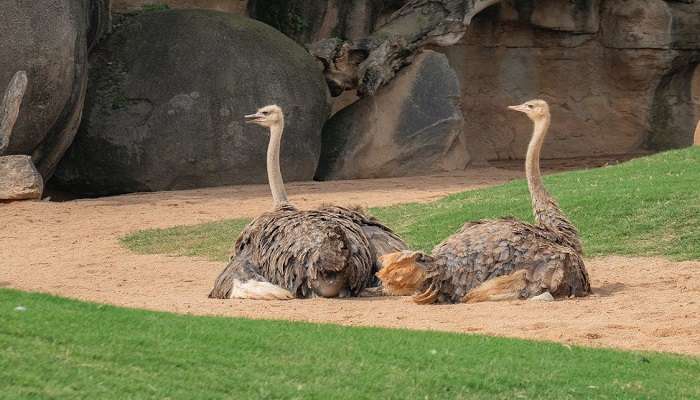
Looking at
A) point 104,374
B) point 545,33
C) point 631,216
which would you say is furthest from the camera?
point 545,33

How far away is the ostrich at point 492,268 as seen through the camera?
9.55 meters

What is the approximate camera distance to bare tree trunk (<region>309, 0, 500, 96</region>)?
20.4 metres

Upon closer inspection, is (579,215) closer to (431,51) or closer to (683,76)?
(431,51)

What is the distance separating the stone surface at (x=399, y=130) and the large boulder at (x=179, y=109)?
0.92 meters

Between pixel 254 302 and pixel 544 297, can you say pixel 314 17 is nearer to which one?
pixel 254 302

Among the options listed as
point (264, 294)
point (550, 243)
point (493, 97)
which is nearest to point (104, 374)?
point (264, 294)

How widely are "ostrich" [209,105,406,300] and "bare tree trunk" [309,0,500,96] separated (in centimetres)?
1009

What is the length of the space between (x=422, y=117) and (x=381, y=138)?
2.28ft

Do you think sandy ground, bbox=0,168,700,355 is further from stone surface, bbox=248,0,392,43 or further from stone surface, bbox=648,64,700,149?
stone surface, bbox=648,64,700,149

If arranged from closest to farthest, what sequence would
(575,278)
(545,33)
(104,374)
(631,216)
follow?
(104,374), (575,278), (631,216), (545,33)

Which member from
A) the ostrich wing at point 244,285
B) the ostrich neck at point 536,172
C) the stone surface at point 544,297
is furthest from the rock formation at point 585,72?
the stone surface at point 544,297

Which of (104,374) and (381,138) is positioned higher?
(104,374)

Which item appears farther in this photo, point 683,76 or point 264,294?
point 683,76

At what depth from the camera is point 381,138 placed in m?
20.5
